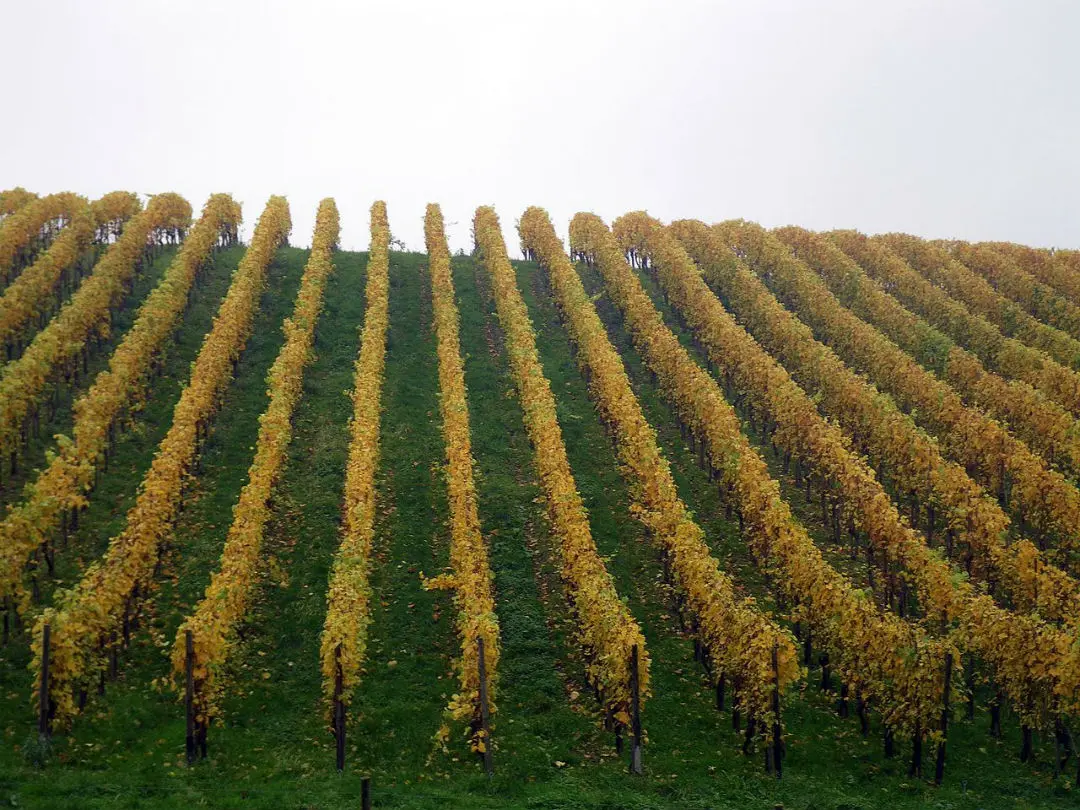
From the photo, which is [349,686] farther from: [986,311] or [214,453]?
[986,311]

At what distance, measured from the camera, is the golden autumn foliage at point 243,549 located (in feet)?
72.1

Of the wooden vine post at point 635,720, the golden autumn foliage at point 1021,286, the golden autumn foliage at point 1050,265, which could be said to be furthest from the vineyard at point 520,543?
the golden autumn foliage at point 1050,265

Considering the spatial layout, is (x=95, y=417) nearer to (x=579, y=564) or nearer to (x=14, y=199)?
(x=579, y=564)

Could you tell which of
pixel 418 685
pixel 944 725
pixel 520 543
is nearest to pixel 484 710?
pixel 418 685

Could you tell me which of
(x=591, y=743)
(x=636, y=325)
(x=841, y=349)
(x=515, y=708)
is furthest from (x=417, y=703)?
(x=841, y=349)

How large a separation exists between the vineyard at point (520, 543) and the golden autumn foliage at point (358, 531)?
205 mm

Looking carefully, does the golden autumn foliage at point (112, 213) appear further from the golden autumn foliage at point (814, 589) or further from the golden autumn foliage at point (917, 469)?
the golden autumn foliage at point (917, 469)

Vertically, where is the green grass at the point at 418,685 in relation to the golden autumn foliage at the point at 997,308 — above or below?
below

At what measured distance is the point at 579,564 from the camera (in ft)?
88.3

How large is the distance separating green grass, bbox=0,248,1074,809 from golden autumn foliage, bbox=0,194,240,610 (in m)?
1.80

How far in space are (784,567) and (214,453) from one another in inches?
943

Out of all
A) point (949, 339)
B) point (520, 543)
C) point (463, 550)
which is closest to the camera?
point (463, 550)

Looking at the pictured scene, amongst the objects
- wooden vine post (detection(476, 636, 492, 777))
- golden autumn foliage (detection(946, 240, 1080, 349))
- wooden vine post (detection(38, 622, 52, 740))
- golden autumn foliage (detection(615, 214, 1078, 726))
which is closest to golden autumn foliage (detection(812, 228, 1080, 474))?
golden autumn foliage (detection(946, 240, 1080, 349))

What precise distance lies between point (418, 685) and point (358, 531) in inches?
226
